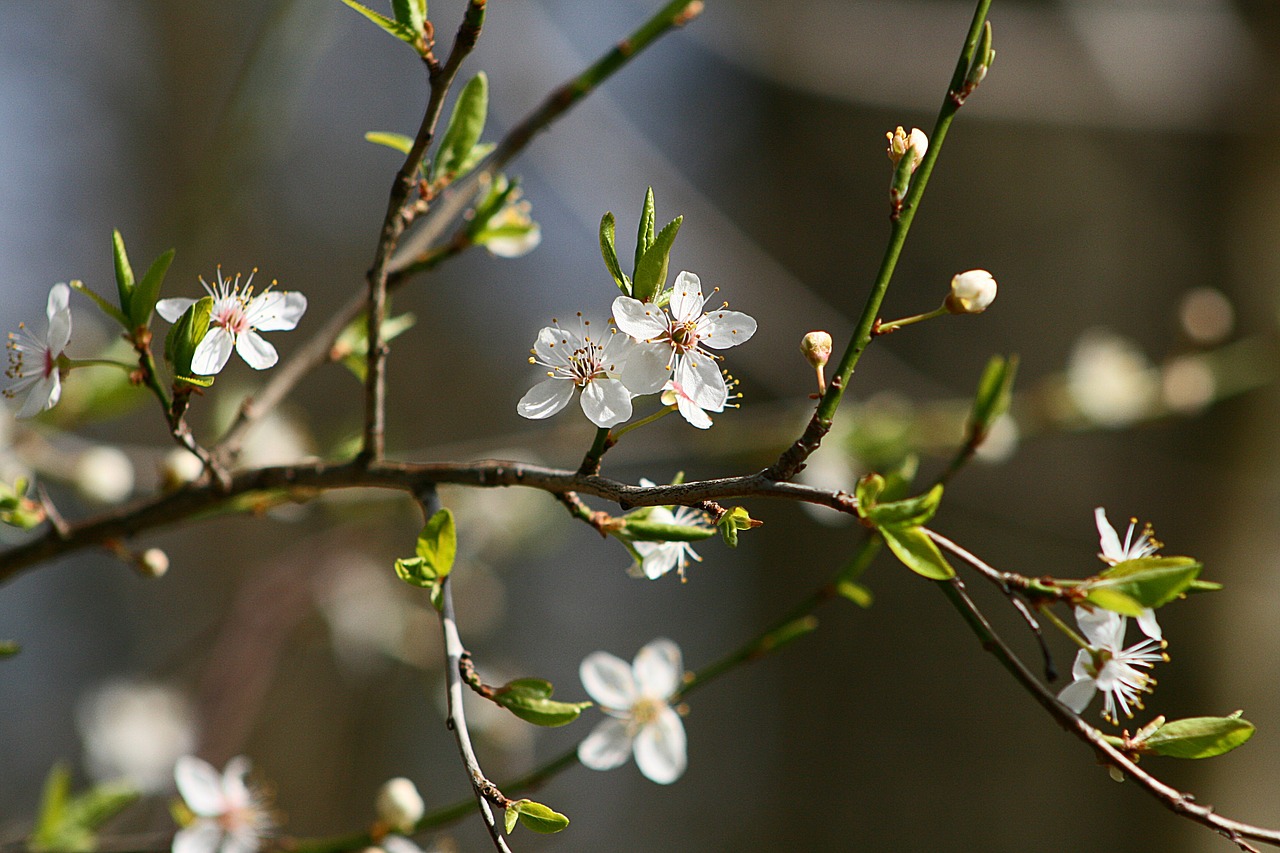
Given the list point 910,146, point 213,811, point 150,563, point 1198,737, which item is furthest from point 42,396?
point 1198,737

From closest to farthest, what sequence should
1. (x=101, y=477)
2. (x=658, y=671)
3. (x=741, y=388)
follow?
(x=658, y=671) → (x=101, y=477) → (x=741, y=388)

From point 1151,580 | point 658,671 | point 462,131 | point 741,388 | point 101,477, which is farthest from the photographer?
point 741,388

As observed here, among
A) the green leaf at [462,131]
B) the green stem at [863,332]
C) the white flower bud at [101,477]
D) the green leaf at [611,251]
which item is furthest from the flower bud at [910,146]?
the white flower bud at [101,477]

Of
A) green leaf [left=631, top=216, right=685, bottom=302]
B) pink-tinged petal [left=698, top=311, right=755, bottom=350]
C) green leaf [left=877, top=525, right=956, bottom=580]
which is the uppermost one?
green leaf [left=631, top=216, right=685, bottom=302]

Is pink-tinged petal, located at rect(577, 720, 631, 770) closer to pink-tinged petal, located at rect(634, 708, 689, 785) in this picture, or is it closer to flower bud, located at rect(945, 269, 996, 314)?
pink-tinged petal, located at rect(634, 708, 689, 785)

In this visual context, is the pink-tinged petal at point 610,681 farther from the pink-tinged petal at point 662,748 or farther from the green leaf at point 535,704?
the green leaf at point 535,704

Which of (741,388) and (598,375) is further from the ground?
(598,375)

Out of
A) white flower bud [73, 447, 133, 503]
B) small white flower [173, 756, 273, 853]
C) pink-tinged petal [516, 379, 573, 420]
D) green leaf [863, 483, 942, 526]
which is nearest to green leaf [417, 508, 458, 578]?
pink-tinged petal [516, 379, 573, 420]

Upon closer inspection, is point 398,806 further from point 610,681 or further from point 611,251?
point 611,251
